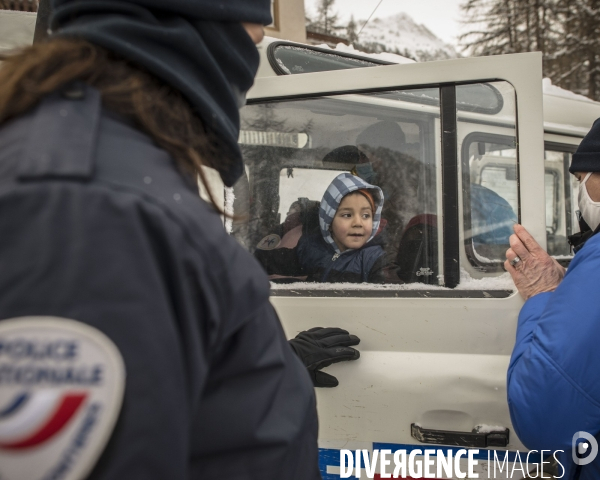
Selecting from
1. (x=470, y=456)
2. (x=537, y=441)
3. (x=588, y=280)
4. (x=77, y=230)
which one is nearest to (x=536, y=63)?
(x=588, y=280)

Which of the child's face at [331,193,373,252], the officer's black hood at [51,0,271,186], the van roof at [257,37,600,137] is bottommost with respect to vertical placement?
the child's face at [331,193,373,252]

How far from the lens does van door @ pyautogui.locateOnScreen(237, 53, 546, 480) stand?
1757 mm

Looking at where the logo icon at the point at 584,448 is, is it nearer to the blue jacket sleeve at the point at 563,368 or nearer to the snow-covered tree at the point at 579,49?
the blue jacket sleeve at the point at 563,368

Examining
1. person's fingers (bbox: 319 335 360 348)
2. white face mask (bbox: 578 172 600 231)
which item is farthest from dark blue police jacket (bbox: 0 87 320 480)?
white face mask (bbox: 578 172 600 231)

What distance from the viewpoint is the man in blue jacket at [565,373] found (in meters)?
1.28

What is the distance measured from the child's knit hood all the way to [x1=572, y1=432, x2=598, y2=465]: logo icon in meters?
0.92

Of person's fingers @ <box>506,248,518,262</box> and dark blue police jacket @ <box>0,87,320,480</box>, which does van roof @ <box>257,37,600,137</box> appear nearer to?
person's fingers @ <box>506,248,518,262</box>

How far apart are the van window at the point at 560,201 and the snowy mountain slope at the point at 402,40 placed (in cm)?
987

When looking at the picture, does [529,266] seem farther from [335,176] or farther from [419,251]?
[335,176]

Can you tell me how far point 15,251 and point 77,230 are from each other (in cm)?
7

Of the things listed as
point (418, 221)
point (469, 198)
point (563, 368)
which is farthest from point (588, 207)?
point (563, 368)

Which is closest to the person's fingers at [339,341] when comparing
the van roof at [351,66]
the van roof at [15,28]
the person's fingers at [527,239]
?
the person's fingers at [527,239]

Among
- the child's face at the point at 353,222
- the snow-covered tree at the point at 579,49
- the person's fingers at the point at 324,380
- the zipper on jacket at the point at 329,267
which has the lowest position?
the person's fingers at the point at 324,380

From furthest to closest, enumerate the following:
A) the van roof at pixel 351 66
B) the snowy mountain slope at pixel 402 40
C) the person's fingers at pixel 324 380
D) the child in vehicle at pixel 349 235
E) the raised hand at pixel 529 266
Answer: the snowy mountain slope at pixel 402 40, the van roof at pixel 351 66, the child in vehicle at pixel 349 235, the person's fingers at pixel 324 380, the raised hand at pixel 529 266
